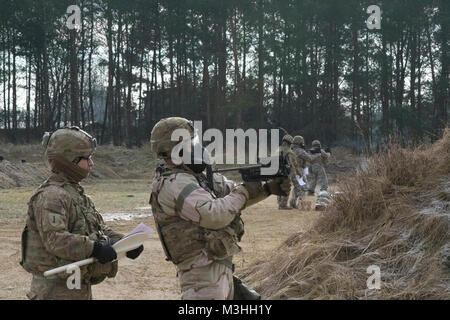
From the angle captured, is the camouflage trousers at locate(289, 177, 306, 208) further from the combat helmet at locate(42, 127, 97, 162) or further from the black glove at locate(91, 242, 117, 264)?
the black glove at locate(91, 242, 117, 264)

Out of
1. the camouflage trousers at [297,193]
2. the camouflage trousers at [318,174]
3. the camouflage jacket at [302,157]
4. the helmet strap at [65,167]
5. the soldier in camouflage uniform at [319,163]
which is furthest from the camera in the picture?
the soldier in camouflage uniform at [319,163]

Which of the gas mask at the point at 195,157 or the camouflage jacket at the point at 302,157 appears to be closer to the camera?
the gas mask at the point at 195,157

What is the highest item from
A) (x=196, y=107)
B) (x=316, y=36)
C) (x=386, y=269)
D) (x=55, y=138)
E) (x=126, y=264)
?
(x=316, y=36)

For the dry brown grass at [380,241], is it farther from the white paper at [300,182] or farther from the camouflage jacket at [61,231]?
the white paper at [300,182]

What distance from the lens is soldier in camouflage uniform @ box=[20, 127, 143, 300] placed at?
2.90 metres

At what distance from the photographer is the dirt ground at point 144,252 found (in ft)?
17.8

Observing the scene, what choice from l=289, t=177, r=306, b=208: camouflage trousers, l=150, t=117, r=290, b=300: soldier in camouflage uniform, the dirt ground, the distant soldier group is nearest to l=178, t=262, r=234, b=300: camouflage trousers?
l=150, t=117, r=290, b=300: soldier in camouflage uniform

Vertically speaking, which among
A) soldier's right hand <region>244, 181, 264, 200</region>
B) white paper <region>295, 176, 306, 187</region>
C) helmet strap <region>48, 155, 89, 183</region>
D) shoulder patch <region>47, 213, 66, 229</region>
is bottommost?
white paper <region>295, 176, 306, 187</region>

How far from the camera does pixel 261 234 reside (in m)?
8.42

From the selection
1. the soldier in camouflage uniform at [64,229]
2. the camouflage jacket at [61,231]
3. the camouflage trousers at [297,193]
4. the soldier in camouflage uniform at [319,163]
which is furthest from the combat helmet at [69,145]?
the soldier in camouflage uniform at [319,163]
